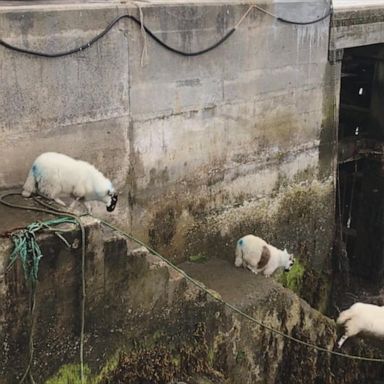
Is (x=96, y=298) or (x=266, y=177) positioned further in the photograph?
(x=266, y=177)

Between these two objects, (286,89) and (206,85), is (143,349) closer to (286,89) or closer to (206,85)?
(206,85)

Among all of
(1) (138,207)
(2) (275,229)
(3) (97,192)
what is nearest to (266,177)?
(2) (275,229)

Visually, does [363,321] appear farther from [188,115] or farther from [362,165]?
[362,165]

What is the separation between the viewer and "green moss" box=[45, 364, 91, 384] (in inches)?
252

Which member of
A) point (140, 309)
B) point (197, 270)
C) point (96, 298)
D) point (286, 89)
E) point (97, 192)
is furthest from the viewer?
point (286, 89)

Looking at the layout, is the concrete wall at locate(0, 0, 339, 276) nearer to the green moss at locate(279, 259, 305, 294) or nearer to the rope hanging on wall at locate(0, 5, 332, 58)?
the rope hanging on wall at locate(0, 5, 332, 58)

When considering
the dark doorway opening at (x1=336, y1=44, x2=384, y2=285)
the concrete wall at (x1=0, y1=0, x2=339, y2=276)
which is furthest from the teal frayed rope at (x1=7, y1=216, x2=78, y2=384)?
the dark doorway opening at (x1=336, y1=44, x2=384, y2=285)

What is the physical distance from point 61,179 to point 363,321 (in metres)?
4.49

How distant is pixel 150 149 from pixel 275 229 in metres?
3.16

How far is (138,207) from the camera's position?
A: 9.20 m

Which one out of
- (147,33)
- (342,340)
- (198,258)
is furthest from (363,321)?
(147,33)

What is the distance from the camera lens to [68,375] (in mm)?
6492

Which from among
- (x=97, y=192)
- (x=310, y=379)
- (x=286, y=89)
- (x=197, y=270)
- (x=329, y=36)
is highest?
(x=329, y=36)

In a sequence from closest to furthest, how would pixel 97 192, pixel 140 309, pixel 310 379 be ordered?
pixel 140 309 → pixel 97 192 → pixel 310 379
